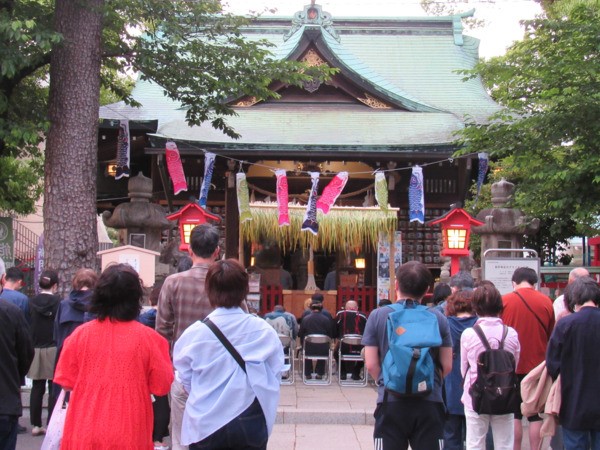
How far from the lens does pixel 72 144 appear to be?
9484 mm

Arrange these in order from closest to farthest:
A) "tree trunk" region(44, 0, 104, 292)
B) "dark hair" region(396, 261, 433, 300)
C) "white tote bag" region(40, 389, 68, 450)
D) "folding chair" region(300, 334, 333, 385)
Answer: "white tote bag" region(40, 389, 68, 450), "dark hair" region(396, 261, 433, 300), "tree trunk" region(44, 0, 104, 292), "folding chair" region(300, 334, 333, 385)

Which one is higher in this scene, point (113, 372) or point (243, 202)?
point (243, 202)

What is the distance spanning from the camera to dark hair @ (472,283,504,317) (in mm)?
5695

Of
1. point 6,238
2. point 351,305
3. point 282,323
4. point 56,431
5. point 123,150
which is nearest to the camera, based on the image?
point 56,431

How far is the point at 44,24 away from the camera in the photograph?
966 centimetres

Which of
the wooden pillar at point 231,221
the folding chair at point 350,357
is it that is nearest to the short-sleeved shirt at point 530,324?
the folding chair at point 350,357

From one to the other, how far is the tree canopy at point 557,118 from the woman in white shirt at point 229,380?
272 inches

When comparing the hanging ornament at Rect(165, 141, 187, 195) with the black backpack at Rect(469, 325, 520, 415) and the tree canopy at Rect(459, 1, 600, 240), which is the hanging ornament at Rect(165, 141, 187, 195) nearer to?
the tree canopy at Rect(459, 1, 600, 240)

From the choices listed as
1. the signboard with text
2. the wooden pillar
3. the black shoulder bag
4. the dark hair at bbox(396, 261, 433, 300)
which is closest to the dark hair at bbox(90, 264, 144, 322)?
the black shoulder bag

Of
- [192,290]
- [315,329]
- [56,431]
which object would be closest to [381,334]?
[192,290]

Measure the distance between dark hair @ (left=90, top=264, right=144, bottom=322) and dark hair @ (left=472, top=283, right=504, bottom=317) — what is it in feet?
9.36

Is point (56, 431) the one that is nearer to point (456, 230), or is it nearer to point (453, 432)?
point (453, 432)

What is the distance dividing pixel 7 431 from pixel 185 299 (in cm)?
133

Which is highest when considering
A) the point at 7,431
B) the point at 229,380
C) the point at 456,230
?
the point at 456,230
